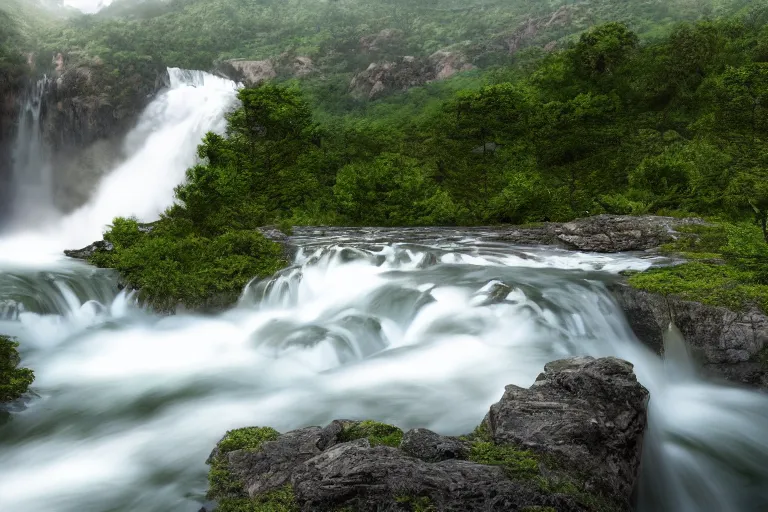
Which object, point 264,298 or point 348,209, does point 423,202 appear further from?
point 264,298

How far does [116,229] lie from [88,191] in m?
27.8

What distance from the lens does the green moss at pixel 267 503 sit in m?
4.81

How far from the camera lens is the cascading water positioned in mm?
39125

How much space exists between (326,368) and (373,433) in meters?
3.91

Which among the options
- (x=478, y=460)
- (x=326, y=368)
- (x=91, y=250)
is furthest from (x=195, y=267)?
(x=478, y=460)

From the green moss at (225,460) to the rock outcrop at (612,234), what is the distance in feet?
41.5

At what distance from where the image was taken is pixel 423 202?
23.9 m

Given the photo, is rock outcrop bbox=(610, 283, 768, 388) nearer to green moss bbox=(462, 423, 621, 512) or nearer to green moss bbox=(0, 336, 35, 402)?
green moss bbox=(462, 423, 621, 512)

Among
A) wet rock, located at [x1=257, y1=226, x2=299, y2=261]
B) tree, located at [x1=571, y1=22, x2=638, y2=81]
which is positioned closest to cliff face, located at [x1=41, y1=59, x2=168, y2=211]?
wet rock, located at [x1=257, y1=226, x2=299, y2=261]

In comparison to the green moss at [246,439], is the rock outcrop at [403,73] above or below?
above

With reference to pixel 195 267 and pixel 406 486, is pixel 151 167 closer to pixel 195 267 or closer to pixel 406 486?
pixel 195 267

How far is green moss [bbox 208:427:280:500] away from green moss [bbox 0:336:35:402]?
4194 millimetres

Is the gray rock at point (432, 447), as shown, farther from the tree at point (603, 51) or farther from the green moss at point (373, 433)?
the tree at point (603, 51)

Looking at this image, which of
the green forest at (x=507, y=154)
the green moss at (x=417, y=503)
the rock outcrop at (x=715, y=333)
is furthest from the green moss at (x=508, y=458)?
the green forest at (x=507, y=154)
